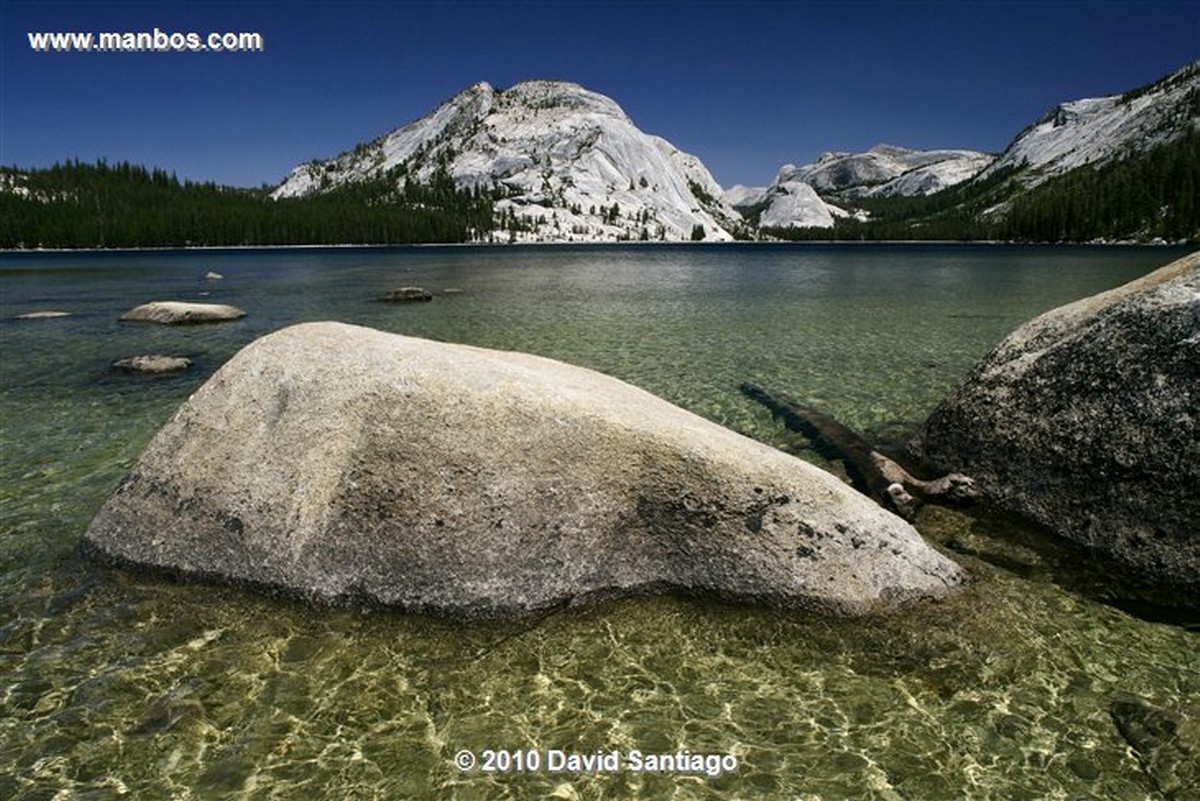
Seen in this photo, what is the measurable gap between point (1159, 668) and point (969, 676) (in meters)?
1.92

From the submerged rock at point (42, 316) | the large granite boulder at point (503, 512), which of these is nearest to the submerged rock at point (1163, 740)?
the large granite boulder at point (503, 512)

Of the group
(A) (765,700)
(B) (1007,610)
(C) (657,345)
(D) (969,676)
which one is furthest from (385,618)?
(C) (657,345)

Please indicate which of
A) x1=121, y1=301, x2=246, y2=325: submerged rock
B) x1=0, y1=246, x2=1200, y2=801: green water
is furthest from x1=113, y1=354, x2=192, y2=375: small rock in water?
x1=121, y1=301, x2=246, y2=325: submerged rock

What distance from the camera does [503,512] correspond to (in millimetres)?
7770

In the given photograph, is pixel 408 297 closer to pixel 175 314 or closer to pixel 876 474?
pixel 175 314

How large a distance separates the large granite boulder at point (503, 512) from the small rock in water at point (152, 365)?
1507 centimetres

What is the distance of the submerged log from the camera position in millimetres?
10391

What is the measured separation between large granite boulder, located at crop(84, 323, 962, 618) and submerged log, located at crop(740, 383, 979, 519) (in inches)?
90.0

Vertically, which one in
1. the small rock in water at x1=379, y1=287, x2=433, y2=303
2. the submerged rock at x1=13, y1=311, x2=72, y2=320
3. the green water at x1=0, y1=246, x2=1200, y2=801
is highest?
the small rock in water at x1=379, y1=287, x2=433, y2=303

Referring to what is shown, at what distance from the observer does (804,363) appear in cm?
2317

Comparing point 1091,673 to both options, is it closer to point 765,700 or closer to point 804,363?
point 765,700

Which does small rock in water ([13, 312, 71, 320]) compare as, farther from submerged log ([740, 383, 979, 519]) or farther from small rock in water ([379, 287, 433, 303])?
submerged log ([740, 383, 979, 519])

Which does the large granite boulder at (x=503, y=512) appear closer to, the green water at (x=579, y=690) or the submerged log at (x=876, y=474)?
the green water at (x=579, y=690)

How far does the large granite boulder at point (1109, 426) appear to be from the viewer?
8250 millimetres
